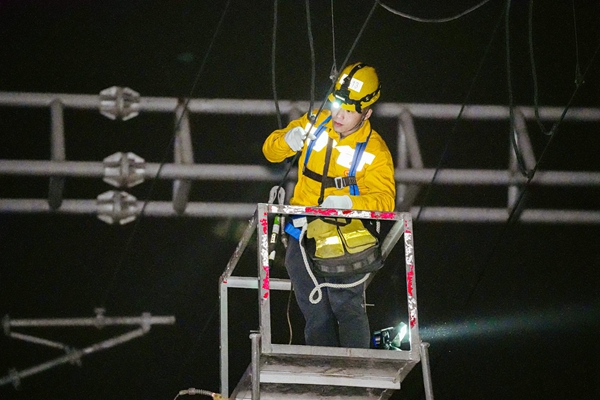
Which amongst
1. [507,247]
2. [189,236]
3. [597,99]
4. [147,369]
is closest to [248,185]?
[189,236]

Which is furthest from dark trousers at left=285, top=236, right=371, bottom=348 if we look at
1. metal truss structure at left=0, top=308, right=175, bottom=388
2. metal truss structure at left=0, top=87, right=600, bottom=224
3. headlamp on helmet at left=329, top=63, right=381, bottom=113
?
metal truss structure at left=0, top=308, right=175, bottom=388

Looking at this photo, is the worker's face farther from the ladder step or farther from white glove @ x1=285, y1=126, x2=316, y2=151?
the ladder step

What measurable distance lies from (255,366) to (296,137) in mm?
1111

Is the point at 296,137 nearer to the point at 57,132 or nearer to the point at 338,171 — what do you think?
the point at 338,171

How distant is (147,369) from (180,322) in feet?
1.24

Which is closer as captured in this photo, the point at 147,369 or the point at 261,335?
the point at 261,335

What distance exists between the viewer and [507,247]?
607 cm

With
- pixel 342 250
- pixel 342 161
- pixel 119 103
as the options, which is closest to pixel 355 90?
pixel 342 161

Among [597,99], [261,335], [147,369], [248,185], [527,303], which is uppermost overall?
[597,99]

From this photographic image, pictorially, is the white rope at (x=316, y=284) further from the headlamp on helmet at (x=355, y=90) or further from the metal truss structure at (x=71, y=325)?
the metal truss structure at (x=71, y=325)

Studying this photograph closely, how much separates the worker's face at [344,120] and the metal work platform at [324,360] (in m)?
0.53

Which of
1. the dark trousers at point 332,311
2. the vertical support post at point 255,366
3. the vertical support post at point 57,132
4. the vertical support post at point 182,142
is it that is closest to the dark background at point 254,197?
the vertical support post at point 182,142

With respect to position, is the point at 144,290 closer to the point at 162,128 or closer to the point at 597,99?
the point at 162,128

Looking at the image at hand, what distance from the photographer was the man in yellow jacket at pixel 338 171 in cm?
371
